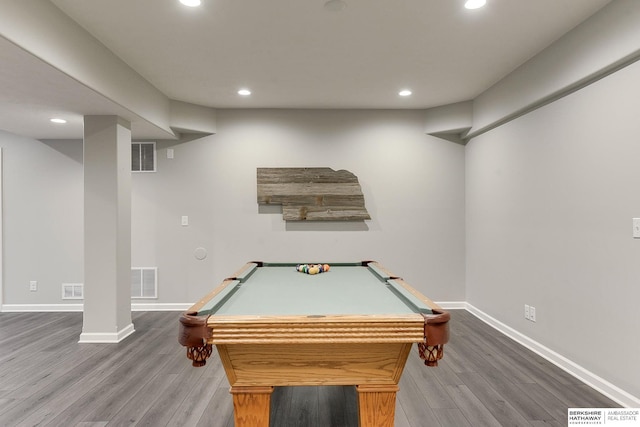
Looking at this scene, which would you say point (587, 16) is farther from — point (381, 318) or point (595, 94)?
point (381, 318)

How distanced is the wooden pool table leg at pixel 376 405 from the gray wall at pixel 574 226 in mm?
1684

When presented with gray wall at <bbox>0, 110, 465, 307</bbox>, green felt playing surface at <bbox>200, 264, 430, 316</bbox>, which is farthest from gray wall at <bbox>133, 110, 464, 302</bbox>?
green felt playing surface at <bbox>200, 264, 430, 316</bbox>

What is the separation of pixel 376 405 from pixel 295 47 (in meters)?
2.50

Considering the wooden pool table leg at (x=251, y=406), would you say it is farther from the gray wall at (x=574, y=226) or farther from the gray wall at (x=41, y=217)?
the gray wall at (x=41, y=217)

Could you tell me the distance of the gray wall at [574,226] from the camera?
2.16 meters

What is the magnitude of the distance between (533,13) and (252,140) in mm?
3105

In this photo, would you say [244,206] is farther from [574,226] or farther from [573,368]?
[573,368]

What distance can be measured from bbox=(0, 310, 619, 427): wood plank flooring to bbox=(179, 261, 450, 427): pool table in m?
0.59

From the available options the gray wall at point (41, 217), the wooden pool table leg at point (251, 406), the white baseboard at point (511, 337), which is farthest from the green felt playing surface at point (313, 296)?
the gray wall at point (41, 217)

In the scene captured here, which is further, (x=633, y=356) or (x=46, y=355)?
(x=46, y=355)

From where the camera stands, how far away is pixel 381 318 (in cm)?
143

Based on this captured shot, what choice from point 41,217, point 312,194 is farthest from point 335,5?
point 41,217

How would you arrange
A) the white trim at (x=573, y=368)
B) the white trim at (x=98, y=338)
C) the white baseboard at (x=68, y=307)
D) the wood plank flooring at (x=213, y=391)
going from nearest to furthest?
the wood plank flooring at (x=213, y=391)
the white trim at (x=573, y=368)
the white trim at (x=98, y=338)
the white baseboard at (x=68, y=307)

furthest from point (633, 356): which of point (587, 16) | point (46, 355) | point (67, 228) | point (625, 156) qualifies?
point (67, 228)
